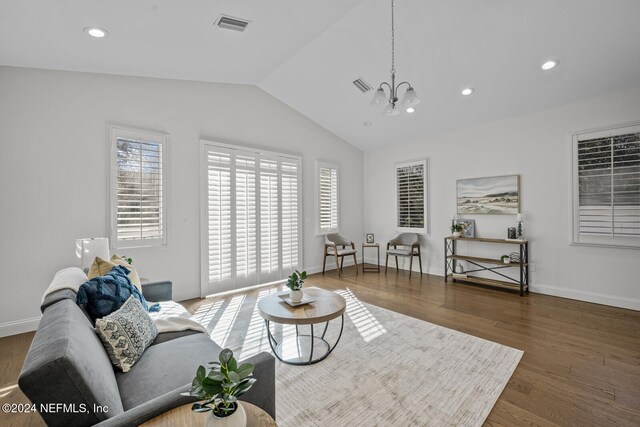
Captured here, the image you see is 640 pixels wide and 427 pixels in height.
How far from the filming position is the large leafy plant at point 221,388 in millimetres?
927

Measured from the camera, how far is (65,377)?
3.28ft

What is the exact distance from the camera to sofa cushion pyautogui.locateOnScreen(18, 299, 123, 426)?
3.15 ft

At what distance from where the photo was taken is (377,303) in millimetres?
4090

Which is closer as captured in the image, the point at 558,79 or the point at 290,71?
the point at 558,79

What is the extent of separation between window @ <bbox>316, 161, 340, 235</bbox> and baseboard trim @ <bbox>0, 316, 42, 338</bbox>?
425 centimetres

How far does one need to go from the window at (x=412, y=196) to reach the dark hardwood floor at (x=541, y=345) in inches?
53.6

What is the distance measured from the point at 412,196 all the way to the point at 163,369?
211 inches

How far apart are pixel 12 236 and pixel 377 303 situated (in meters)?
4.34

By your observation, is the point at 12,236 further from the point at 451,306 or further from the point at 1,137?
the point at 451,306

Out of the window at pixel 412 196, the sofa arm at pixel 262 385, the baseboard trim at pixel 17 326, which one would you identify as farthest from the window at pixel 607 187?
the baseboard trim at pixel 17 326

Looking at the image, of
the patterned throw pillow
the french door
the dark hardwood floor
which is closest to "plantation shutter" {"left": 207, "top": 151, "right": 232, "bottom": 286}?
the french door

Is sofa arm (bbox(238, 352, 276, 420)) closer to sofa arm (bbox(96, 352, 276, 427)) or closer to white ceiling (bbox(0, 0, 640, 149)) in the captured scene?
sofa arm (bbox(96, 352, 276, 427))

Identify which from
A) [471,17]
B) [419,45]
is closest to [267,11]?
[419,45]

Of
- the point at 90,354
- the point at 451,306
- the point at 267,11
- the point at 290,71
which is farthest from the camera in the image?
the point at 290,71
